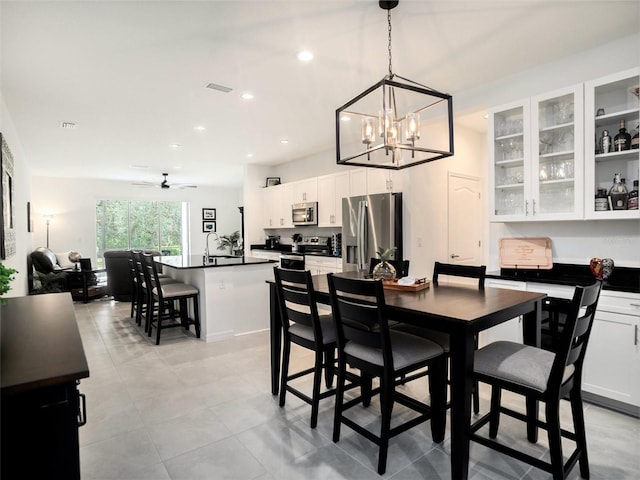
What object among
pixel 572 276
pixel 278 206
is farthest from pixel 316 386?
pixel 278 206

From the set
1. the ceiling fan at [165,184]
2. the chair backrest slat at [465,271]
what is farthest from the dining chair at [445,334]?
the ceiling fan at [165,184]

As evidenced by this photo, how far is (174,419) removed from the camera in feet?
8.11

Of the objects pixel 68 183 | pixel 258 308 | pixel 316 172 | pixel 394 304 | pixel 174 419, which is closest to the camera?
pixel 394 304

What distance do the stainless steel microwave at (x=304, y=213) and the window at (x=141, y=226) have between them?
18.0 ft

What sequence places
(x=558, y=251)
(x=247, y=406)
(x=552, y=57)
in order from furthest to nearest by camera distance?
(x=558, y=251) → (x=552, y=57) → (x=247, y=406)

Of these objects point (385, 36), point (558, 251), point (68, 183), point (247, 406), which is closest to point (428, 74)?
point (385, 36)

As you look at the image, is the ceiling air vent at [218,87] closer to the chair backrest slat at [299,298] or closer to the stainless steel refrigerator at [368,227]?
the chair backrest slat at [299,298]

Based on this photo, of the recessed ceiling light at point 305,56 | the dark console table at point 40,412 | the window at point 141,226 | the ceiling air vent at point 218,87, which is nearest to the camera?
the dark console table at point 40,412

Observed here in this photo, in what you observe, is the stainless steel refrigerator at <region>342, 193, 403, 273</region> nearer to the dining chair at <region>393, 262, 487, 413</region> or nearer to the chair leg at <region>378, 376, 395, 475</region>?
the dining chair at <region>393, 262, 487, 413</region>

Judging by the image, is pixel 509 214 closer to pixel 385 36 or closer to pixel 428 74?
pixel 428 74

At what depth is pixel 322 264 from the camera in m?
5.83

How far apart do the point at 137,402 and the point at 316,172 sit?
15.9 feet

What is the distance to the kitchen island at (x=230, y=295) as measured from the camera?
Result: 14.1ft

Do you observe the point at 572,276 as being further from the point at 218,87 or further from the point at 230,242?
the point at 230,242
